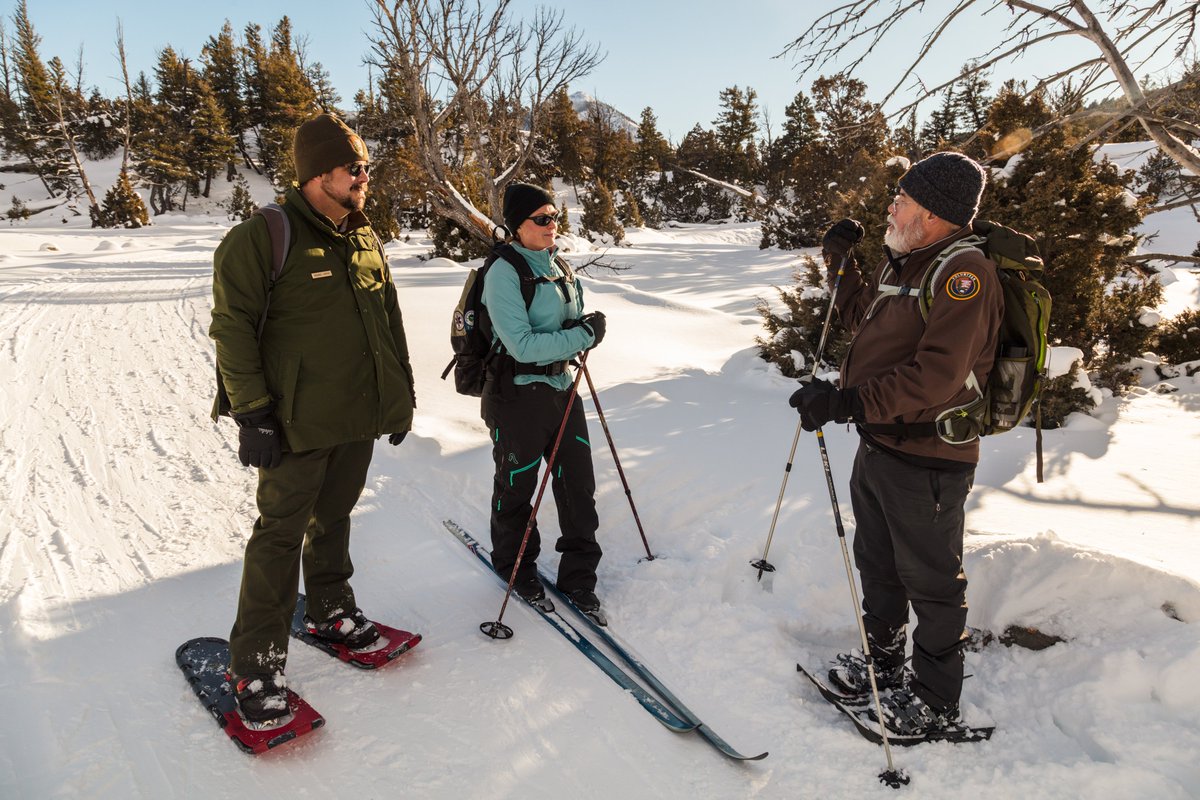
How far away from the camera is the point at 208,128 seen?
37500mm

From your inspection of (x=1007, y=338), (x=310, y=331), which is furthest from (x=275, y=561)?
(x=1007, y=338)

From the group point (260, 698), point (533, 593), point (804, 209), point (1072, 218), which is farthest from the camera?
point (804, 209)

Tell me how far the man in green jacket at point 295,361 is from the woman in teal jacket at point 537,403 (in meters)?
0.61

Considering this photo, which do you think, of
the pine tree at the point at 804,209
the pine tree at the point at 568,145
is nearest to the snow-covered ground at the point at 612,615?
the pine tree at the point at 804,209

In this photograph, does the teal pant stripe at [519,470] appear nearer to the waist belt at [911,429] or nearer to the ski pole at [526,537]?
the ski pole at [526,537]

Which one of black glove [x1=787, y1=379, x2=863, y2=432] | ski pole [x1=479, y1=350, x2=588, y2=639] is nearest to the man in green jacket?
ski pole [x1=479, y1=350, x2=588, y2=639]

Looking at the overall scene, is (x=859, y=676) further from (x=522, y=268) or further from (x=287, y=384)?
(x=287, y=384)

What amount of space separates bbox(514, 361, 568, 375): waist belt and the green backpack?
1692 millimetres

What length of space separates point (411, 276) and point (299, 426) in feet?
41.4

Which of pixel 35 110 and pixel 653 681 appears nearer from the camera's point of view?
pixel 653 681

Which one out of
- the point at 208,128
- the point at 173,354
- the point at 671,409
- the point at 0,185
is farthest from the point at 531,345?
the point at 0,185

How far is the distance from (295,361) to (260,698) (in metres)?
1.34

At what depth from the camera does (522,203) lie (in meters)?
3.12

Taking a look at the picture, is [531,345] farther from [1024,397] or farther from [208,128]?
[208,128]
